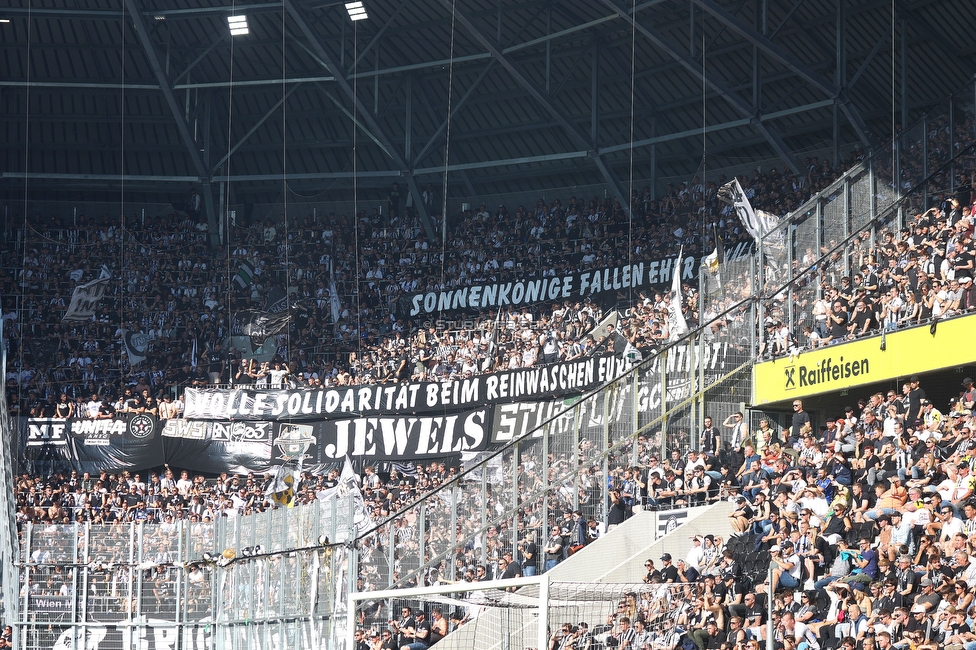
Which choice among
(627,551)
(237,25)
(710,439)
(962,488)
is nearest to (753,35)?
(710,439)

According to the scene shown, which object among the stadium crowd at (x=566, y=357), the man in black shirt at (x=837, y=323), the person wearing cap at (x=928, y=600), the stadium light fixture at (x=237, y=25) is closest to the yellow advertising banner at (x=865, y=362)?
the man in black shirt at (x=837, y=323)

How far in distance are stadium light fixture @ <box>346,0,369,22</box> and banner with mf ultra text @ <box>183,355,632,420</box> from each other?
9816 millimetres

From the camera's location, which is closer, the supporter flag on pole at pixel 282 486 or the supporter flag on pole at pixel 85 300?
the supporter flag on pole at pixel 282 486

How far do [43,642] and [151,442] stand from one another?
27.3 ft

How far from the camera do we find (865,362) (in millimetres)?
21547

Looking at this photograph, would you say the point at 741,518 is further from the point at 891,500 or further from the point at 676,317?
the point at 676,317

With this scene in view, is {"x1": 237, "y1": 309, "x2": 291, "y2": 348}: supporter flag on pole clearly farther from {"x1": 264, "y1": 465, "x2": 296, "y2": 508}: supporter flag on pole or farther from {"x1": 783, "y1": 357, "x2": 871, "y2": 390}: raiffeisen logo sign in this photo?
{"x1": 783, "y1": 357, "x2": 871, "y2": 390}: raiffeisen logo sign

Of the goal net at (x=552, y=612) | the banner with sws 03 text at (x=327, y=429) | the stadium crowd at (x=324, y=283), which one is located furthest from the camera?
the stadium crowd at (x=324, y=283)

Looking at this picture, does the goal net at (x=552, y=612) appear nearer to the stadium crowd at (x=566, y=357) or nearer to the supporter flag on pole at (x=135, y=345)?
the stadium crowd at (x=566, y=357)

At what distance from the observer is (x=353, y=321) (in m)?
38.4

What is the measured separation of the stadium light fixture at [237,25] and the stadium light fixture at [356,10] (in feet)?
9.38

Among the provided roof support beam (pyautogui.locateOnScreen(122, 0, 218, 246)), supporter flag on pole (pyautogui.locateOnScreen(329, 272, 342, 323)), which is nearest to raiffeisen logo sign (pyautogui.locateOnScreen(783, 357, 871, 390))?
supporter flag on pole (pyautogui.locateOnScreen(329, 272, 342, 323))

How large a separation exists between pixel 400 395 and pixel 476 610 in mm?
14454

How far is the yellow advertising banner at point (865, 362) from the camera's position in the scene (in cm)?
2014
